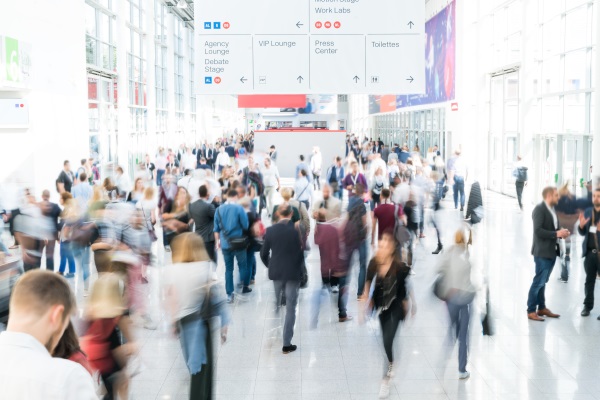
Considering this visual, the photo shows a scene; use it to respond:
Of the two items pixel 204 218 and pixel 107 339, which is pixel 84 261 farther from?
pixel 107 339

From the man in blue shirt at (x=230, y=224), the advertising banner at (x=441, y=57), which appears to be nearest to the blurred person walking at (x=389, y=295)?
the man in blue shirt at (x=230, y=224)

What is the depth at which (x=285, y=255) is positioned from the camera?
26.0 ft

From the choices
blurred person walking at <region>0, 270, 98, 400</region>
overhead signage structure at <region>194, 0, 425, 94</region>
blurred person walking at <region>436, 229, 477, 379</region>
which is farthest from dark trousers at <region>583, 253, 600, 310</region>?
blurred person walking at <region>0, 270, 98, 400</region>

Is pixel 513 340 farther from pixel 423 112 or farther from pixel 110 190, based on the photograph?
pixel 423 112

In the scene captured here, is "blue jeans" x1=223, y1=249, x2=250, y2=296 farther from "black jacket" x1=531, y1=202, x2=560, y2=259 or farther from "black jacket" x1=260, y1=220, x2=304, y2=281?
"black jacket" x1=531, y1=202, x2=560, y2=259

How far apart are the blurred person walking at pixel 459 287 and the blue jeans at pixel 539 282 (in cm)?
238

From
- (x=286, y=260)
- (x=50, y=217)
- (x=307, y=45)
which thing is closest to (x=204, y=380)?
(x=286, y=260)

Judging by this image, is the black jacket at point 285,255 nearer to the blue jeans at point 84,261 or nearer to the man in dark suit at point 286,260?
the man in dark suit at point 286,260

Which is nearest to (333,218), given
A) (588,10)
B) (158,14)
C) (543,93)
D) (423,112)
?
(588,10)

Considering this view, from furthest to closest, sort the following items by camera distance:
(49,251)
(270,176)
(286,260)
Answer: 1. (270,176)
2. (49,251)
3. (286,260)

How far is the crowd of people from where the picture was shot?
8.95 ft

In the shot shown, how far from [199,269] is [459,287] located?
8.45ft

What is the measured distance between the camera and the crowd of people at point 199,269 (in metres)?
2.73

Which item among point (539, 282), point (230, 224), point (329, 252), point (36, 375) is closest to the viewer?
point (36, 375)
